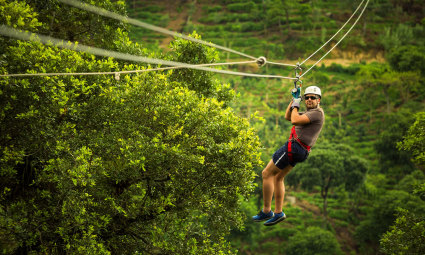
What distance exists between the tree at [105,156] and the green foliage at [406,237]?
5928mm

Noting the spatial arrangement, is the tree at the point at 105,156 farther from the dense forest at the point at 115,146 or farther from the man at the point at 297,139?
the man at the point at 297,139

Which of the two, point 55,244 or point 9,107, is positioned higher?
point 9,107

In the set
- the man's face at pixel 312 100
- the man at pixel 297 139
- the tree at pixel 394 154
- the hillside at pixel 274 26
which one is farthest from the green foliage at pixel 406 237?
the hillside at pixel 274 26

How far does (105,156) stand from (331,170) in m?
35.4

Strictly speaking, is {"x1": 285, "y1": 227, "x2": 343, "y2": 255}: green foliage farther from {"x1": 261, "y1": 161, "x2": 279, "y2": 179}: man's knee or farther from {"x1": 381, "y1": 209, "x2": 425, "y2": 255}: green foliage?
{"x1": 261, "y1": 161, "x2": 279, "y2": 179}: man's knee

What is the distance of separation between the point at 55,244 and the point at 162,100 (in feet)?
15.2

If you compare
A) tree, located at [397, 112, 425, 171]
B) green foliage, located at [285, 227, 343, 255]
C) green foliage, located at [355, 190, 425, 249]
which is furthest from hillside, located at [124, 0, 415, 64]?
tree, located at [397, 112, 425, 171]

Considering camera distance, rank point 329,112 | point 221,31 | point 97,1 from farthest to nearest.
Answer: point 221,31, point 329,112, point 97,1

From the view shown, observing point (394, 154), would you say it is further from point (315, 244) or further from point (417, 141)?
point (417, 141)

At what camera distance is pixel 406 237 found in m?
13.9

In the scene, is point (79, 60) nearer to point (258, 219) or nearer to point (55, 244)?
point (55, 244)

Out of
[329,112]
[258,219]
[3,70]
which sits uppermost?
[3,70]

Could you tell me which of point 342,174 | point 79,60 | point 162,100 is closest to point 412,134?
point 162,100

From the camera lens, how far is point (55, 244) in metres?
10.3
